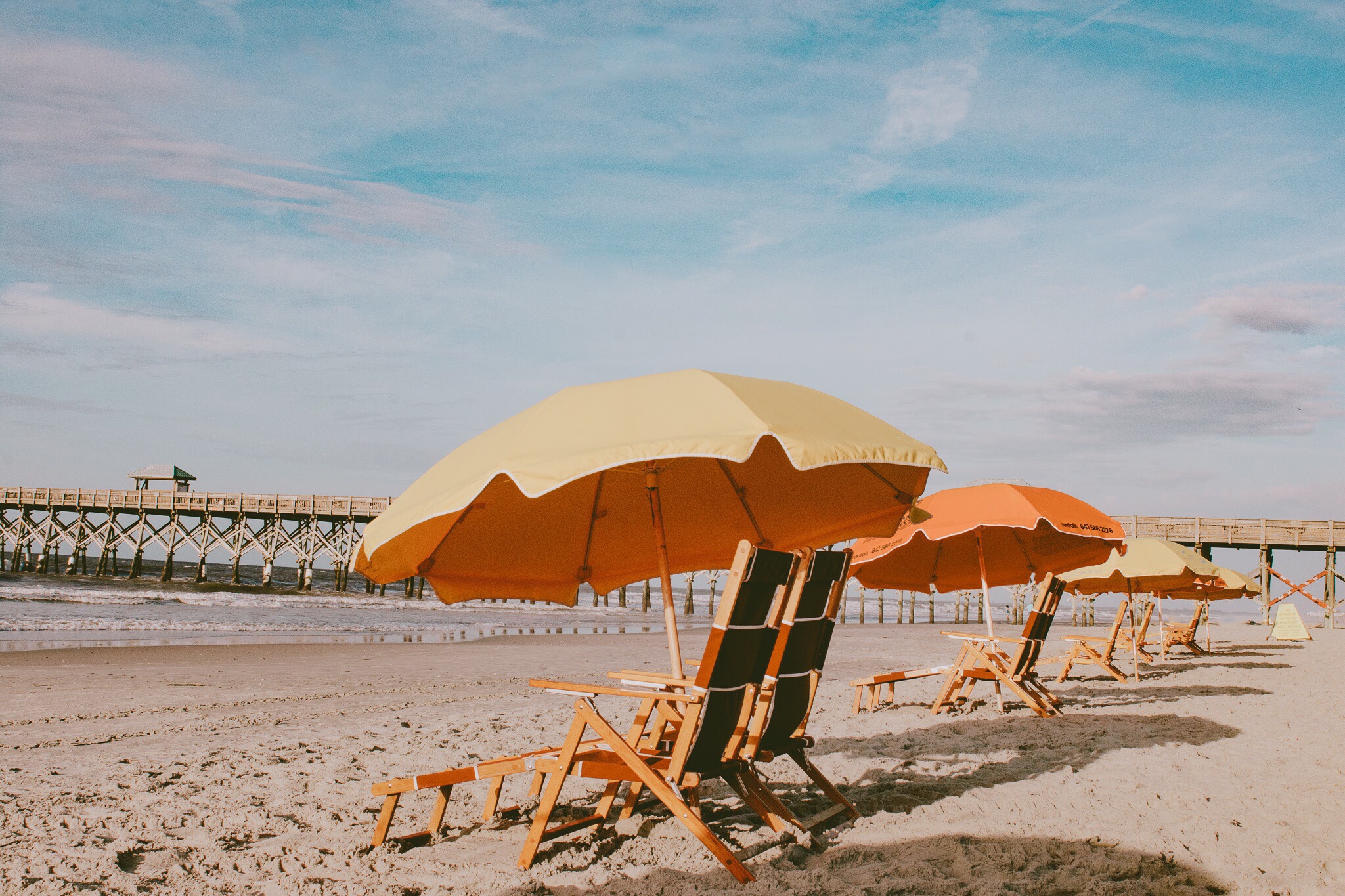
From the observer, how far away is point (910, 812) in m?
3.89

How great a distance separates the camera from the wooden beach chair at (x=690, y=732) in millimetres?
3031

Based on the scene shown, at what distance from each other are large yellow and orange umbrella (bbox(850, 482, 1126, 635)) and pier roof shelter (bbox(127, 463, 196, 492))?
5316 centimetres

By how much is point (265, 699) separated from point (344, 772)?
3.79m

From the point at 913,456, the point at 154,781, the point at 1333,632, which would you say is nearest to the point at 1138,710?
the point at 913,456

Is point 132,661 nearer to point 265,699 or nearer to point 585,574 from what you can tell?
point 265,699

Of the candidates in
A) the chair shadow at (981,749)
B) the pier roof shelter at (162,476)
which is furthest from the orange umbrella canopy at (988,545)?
the pier roof shelter at (162,476)

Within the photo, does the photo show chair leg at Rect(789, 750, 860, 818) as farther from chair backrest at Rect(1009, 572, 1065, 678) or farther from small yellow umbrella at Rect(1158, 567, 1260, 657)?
small yellow umbrella at Rect(1158, 567, 1260, 657)

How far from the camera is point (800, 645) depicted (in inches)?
140

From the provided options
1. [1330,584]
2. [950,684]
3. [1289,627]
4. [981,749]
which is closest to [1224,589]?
[1289,627]

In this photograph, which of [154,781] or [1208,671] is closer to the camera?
[154,781]

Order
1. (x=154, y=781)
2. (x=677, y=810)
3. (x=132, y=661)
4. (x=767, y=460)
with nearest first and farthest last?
(x=677, y=810) → (x=767, y=460) → (x=154, y=781) → (x=132, y=661)

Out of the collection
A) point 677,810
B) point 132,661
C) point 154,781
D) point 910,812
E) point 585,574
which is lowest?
point 132,661

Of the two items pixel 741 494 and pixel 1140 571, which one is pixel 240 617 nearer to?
pixel 1140 571

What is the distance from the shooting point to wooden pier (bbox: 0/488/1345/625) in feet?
100
